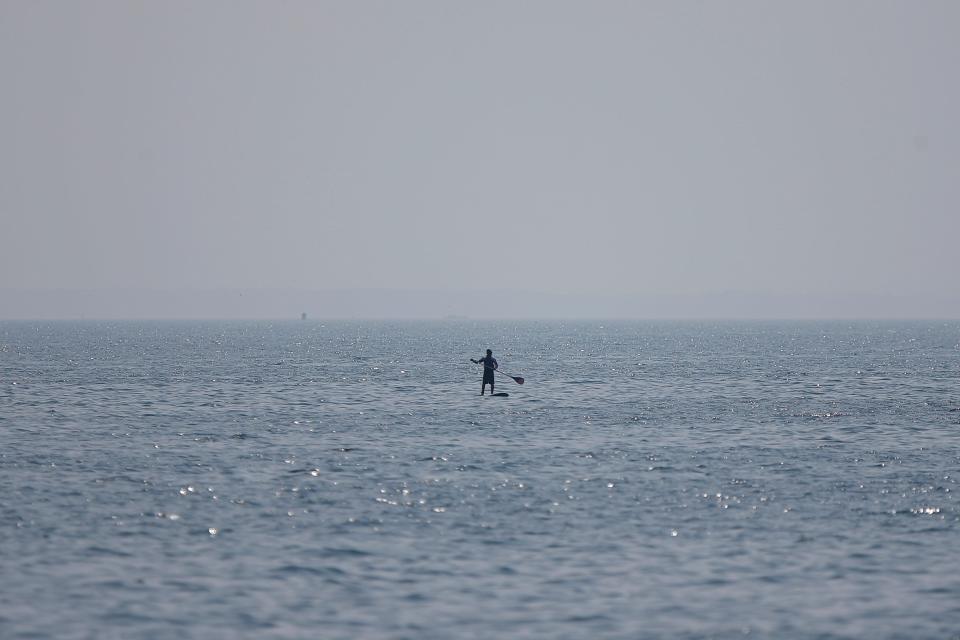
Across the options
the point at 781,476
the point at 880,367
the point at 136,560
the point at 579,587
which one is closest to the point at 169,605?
the point at 136,560

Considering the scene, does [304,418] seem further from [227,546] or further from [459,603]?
[459,603]

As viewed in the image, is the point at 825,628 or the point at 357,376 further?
the point at 357,376

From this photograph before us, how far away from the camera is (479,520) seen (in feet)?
84.5

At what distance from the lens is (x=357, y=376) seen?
79125 mm

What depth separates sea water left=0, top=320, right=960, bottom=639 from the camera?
18.7m

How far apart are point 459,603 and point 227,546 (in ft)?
20.6

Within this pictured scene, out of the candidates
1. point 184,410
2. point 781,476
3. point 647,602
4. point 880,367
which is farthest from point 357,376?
point 647,602

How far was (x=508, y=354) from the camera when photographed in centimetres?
12569

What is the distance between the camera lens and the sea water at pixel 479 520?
1869 centimetres

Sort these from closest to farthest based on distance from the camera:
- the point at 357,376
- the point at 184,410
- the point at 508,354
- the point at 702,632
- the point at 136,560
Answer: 1. the point at 702,632
2. the point at 136,560
3. the point at 184,410
4. the point at 357,376
5. the point at 508,354

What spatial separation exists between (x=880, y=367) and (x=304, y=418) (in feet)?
187

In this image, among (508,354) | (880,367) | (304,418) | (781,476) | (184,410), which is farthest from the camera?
(508,354)

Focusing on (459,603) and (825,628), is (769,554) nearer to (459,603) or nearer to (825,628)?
(825,628)

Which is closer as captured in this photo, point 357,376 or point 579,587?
point 579,587
